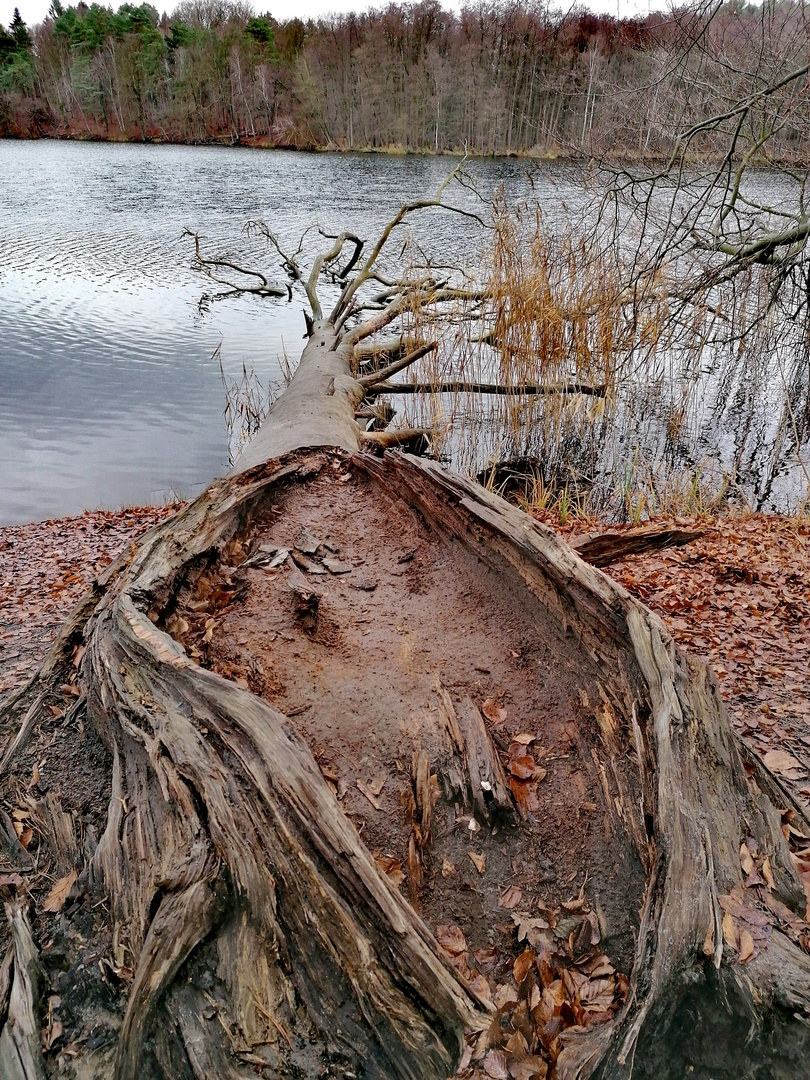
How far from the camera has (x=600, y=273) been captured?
7926 mm

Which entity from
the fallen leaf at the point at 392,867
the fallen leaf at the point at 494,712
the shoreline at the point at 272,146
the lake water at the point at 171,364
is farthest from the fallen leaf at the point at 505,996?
the shoreline at the point at 272,146

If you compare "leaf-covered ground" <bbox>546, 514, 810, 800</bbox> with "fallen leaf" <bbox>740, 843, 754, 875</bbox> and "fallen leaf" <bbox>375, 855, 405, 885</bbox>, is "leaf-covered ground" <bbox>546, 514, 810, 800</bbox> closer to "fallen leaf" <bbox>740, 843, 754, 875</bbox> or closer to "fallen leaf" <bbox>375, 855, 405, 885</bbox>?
"fallen leaf" <bbox>740, 843, 754, 875</bbox>

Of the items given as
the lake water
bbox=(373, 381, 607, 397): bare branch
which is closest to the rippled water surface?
the lake water

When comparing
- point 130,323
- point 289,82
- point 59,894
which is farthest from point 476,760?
point 289,82

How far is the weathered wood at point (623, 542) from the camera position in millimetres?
3600

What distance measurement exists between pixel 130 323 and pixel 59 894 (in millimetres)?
11832

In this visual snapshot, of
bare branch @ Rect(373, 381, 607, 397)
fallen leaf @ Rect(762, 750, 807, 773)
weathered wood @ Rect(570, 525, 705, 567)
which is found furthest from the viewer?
bare branch @ Rect(373, 381, 607, 397)

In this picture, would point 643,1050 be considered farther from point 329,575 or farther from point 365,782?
point 329,575

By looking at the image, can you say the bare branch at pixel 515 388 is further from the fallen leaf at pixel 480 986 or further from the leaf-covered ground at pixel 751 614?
the fallen leaf at pixel 480 986

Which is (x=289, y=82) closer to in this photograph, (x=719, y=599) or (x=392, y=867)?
(x=719, y=599)

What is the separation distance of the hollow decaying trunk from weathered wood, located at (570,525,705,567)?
756 millimetres

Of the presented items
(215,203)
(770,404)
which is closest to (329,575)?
(770,404)

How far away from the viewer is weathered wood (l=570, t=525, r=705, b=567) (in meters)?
3.60

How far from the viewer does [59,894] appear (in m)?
1.86
